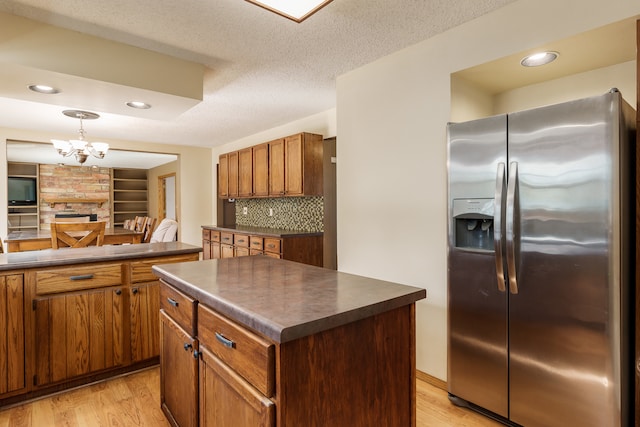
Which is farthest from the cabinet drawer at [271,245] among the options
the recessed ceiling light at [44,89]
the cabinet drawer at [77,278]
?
the recessed ceiling light at [44,89]

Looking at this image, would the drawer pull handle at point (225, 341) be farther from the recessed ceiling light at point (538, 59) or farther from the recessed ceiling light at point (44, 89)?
the recessed ceiling light at point (44, 89)

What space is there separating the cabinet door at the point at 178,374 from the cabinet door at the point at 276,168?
2858 millimetres

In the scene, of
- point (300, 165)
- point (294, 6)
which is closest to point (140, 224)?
point (300, 165)

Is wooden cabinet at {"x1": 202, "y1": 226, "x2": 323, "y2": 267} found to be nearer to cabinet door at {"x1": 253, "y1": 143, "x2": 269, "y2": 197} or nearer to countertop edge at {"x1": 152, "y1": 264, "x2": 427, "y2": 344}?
cabinet door at {"x1": 253, "y1": 143, "x2": 269, "y2": 197}

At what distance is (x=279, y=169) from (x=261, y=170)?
1.62 ft

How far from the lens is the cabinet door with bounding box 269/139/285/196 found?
14.7ft

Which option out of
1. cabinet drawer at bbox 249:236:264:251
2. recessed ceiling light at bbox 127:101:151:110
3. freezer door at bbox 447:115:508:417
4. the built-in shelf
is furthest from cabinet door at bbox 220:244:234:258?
the built-in shelf

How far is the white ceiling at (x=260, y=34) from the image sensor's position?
6.55 ft

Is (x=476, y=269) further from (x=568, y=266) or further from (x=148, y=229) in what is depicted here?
(x=148, y=229)

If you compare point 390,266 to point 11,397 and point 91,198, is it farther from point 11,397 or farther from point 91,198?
point 91,198

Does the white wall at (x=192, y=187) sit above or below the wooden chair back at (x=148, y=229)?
above

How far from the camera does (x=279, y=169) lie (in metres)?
4.53

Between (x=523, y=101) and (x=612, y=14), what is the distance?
2.96 ft

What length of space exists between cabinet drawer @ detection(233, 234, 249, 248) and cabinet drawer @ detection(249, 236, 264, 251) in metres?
0.11
